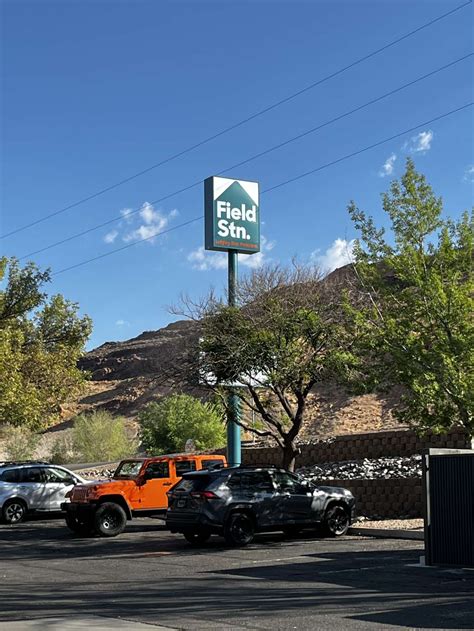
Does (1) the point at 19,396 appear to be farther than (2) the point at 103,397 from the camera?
No

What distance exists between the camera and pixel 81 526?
74.8 feet

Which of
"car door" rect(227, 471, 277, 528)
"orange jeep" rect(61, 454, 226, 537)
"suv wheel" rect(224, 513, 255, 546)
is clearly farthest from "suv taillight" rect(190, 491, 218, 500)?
"orange jeep" rect(61, 454, 226, 537)

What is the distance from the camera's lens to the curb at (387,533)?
2042 centimetres

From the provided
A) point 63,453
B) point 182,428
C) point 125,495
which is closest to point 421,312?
point 125,495

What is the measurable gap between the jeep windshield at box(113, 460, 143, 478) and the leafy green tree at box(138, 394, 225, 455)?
87.8 ft

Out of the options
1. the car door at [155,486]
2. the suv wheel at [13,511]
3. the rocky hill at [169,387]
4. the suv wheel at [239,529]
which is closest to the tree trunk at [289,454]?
the rocky hill at [169,387]

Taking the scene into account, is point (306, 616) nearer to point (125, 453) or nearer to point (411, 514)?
point (411, 514)

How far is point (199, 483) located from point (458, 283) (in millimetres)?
7074

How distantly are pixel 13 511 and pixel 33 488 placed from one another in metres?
0.90

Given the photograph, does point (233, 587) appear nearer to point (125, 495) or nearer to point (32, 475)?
point (125, 495)

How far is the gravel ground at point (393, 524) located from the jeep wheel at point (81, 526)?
22.0 feet

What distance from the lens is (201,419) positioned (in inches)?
2103

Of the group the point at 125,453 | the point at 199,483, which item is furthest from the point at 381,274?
the point at 125,453

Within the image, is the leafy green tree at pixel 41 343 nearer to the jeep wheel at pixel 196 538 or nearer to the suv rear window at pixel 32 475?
the suv rear window at pixel 32 475
